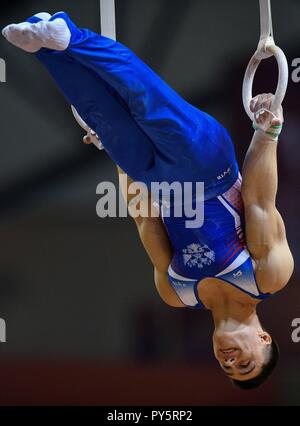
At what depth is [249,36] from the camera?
3.83 m

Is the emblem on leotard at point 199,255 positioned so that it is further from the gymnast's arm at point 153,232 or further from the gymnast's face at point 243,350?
the gymnast's face at point 243,350

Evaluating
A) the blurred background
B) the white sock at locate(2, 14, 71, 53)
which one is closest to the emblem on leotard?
the white sock at locate(2, 14, 71, 53)

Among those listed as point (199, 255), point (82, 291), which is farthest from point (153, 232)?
point (82, 291)

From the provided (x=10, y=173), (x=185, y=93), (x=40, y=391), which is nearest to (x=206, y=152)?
(x=185, y=93)

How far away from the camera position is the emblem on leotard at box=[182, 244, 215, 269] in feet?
8.87

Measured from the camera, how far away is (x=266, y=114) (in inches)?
102

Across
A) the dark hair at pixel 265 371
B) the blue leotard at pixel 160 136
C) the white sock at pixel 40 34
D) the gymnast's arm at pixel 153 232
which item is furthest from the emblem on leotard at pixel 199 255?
the white sock at pixel 40 34

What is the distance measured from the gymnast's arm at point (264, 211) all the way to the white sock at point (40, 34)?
0.74 meters

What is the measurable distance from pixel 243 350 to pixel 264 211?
1.77 ft

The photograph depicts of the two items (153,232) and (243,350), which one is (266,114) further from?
(243,350)

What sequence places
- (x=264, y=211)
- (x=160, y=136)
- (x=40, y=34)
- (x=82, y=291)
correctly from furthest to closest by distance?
(x=82, y=291) < (x=264, y=211) < (x=160, y=136) < (x=40, y=34)

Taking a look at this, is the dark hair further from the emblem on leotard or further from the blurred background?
the blurred background

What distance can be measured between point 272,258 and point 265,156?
37 cm
